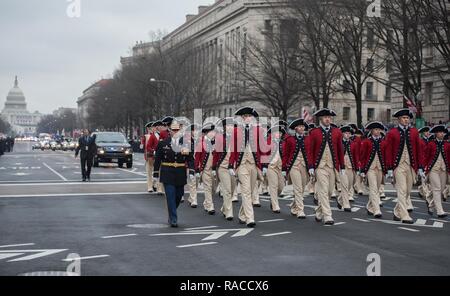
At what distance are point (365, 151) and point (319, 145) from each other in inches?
122

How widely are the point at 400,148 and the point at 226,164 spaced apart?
3.45 meters

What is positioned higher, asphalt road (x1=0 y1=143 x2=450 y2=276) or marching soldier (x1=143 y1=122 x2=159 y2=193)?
marching soldier (x1=143 y1=122 x2=159 y2=193)

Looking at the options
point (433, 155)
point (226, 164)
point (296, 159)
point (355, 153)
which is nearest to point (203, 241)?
point (226, 164)

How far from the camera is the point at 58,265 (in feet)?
32.3

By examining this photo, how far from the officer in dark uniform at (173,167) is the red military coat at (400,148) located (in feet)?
13.1

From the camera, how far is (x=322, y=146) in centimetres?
1553

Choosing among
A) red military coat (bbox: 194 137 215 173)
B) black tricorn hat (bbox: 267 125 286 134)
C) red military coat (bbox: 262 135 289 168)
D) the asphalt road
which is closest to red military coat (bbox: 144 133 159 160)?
the asphalt road

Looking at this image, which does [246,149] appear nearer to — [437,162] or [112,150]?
[437,162]

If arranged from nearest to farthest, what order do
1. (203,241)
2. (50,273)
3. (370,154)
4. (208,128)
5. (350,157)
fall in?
(50,273) < (203,241) < (370,154) < (208,128) < (350,157)

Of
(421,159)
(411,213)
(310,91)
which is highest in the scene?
(310,91)

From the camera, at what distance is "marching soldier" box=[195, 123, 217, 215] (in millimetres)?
17484

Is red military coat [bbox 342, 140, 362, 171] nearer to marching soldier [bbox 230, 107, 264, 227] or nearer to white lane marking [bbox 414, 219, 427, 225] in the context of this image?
white lane marking [bbox 414, 219, 427, 225]

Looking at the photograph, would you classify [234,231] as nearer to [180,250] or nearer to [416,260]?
[180,250]
